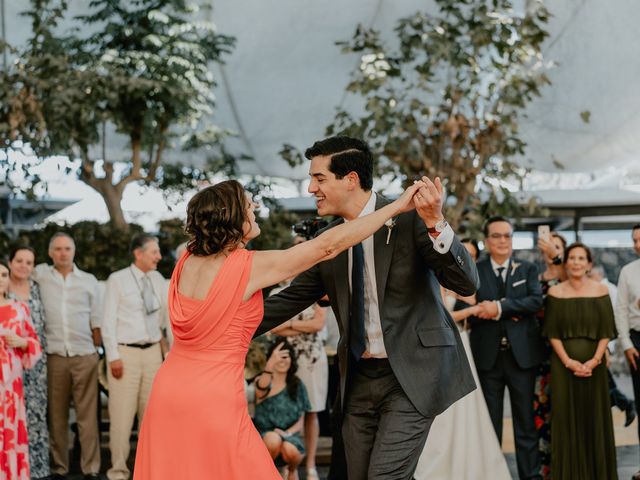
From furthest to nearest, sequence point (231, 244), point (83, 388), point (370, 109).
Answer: point (370, 109)
point (83, 388)
point (231, 244)

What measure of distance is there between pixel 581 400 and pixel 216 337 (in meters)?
3.38

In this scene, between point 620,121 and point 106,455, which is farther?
point 620,121

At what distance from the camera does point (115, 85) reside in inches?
353

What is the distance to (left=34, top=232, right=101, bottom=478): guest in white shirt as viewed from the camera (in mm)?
6621

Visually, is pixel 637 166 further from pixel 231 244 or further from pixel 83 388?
pixel 231 244

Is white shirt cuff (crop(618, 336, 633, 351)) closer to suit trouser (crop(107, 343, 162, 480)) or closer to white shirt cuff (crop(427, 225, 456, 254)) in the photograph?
suit trouser (crop(107, 343, 162, 480))

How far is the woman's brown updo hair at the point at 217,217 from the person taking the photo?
9.80 ft

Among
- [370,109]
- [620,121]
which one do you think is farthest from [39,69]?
[620,121]

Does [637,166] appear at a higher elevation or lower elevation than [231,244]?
higher

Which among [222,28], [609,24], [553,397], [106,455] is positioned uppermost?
[222,28]

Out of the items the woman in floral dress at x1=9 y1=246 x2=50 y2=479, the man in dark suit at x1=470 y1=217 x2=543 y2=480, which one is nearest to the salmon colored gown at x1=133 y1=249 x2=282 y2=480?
the man in dark suit at x1=470 y1=217 x2=543 y2=480

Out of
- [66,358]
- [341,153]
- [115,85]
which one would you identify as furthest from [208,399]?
[115,85]

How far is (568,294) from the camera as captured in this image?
229 inches

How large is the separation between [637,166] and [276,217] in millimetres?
4802
